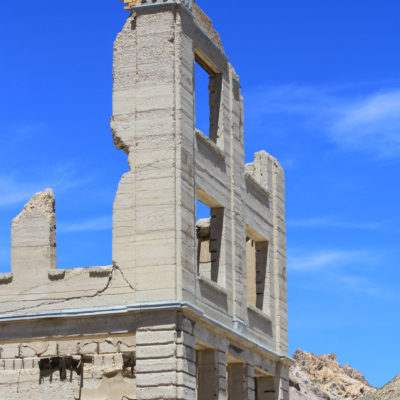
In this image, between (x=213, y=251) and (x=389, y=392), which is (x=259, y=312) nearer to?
(x=213, y=251)

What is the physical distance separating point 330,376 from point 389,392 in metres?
9.78

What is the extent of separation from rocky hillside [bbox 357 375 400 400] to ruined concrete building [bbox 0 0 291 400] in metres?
27.9

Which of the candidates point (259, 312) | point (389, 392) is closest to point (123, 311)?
point (259, 312)

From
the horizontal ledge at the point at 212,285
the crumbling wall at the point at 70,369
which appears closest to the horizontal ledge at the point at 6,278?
the crumbling wall at the point at 70,369

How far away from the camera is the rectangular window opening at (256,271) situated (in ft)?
96.9

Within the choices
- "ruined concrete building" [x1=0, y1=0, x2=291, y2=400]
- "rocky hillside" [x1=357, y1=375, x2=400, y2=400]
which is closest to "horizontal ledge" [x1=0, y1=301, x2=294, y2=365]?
"ruined concrete building" [x1=0, y1=0, x2=291, y2=400]

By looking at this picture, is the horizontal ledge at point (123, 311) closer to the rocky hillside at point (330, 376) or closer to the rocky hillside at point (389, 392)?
the rocky hillside at point (389, 392)

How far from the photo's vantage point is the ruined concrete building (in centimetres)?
2277

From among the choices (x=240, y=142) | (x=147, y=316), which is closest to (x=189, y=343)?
(x=147, y=316)

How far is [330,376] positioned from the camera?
63.4 metres

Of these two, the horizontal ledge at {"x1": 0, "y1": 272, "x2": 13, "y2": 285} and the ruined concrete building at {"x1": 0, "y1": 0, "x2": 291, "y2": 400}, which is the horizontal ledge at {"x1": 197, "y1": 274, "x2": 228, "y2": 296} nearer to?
the ruined concrete building at {"x1": 0, "y1": 0, "x2": 291, "y2": 400}

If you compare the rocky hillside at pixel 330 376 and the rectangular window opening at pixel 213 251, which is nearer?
the rectangular window opening at pixel 213 251

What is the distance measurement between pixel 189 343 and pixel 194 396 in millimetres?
1093

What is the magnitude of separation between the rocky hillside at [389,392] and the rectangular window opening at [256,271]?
2475 centimetres
